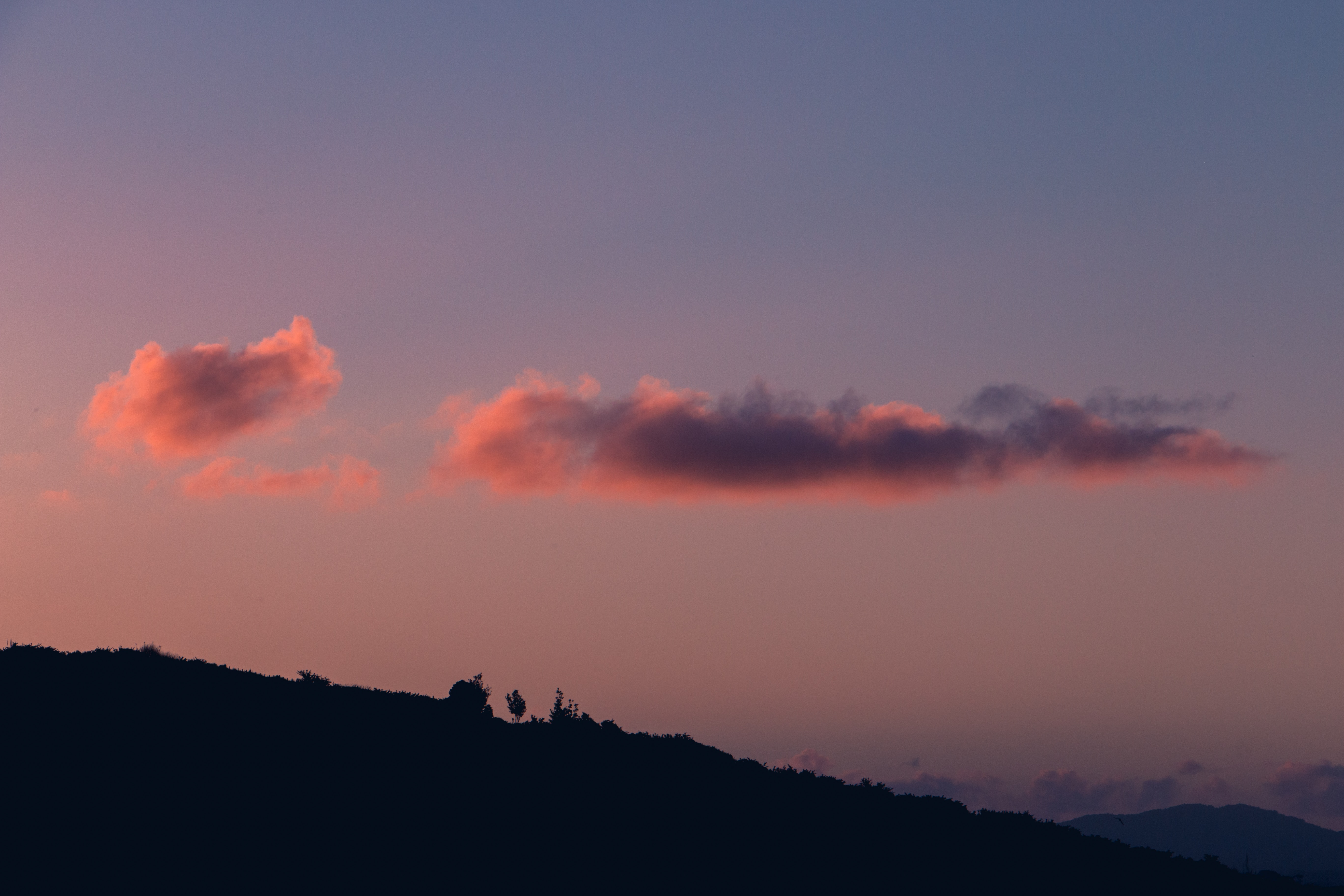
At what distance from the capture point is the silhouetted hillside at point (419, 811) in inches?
1580

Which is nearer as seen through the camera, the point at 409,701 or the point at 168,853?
the point at 168,853

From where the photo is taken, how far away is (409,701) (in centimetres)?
6094

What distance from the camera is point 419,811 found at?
151 feet

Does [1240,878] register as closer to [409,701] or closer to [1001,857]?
[1001,857]

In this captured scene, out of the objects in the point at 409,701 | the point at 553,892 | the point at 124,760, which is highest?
the point at 409,701

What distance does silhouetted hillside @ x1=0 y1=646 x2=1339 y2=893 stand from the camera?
40125 millimetres

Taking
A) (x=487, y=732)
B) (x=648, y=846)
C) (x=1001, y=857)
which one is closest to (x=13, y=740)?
(x=487, y=732)

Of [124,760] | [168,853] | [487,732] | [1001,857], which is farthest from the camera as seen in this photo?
[487,732]

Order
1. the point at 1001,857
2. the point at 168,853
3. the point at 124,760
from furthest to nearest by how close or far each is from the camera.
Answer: the point at 1001,857
the point at 124,760
the point at 168,853

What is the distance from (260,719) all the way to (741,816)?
21.6 meters

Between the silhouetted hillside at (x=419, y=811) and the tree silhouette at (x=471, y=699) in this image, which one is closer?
the silhouetted hillside at (x=419, y=811)

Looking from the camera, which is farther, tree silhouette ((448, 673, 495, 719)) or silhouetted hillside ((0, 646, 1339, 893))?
tree silhouette ((448, 673, 495, 719))

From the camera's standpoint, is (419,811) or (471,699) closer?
(419,811)

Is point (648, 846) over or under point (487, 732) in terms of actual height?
under
